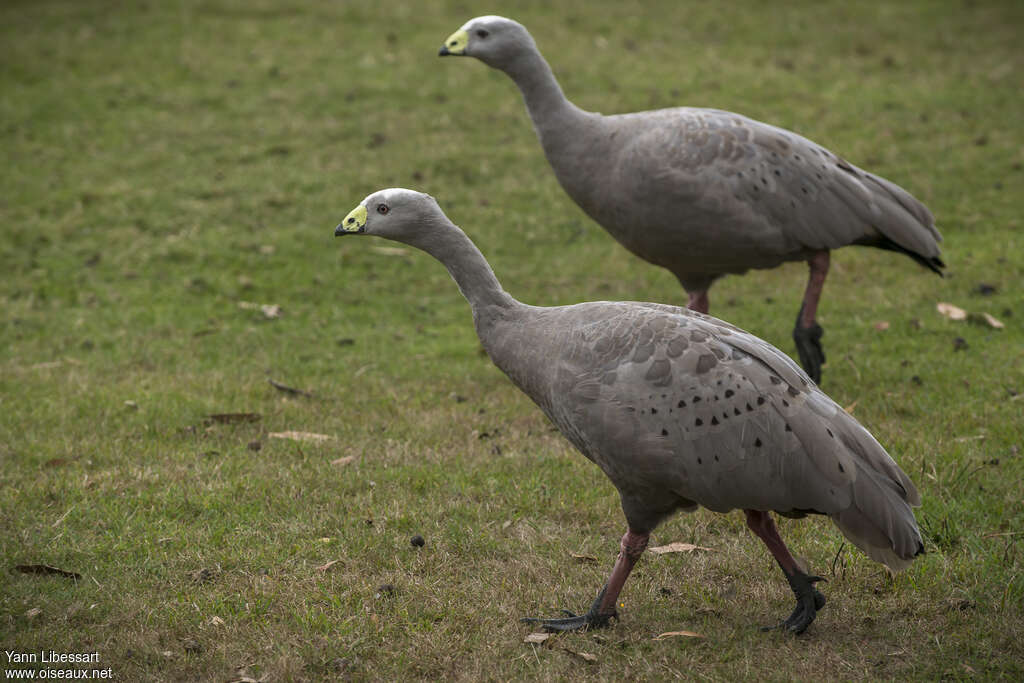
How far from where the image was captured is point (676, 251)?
7359 mm

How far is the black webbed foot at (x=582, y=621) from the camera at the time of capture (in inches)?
Answer: 194

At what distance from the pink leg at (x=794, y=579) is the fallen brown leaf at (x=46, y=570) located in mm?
3396

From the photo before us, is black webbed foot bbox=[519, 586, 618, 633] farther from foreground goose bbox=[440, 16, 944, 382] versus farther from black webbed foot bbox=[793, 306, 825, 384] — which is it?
black webbed foot bbox=[793, 306, 825, 384]

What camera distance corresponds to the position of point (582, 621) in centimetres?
494

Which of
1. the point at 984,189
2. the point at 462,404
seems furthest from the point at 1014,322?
the point at 462,404

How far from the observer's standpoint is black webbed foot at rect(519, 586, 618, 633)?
4918 millimetres

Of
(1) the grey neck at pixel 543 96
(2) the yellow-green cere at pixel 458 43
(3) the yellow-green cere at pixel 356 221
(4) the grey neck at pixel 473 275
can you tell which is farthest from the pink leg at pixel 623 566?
(2) the yellow-green cere at pixel 458 43

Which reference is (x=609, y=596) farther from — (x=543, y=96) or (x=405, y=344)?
(x=405, y=344)

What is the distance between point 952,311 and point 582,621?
5.39 meters

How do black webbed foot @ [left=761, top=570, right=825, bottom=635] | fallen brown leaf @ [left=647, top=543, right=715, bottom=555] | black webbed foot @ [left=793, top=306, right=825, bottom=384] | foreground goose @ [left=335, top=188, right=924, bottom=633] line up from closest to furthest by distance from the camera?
foreground goose @ [left=335, top=188, right=924, bottom=633] → black webbed foot @ [left=761, top=570, right=825, bottom=635] → fallen brown leaf @ [left=647, top=543, right=715, bottom=555] → black webbed foot @ [left=793, top=306, right=825, bottom=384]

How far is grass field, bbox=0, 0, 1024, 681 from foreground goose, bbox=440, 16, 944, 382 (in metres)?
1.17

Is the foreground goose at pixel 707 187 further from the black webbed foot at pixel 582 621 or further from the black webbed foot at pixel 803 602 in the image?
the black webbed foot at pixel 582 621

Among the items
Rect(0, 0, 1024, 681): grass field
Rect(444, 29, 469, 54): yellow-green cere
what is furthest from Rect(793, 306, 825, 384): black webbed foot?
Rect(444, 29, 469, 54): yellow-green cere

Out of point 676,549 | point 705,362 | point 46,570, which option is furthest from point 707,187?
point 46,570
